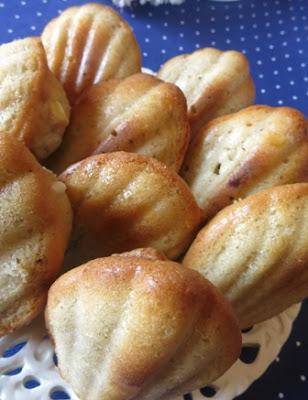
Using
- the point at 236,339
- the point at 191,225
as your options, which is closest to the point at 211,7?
the point at 191,225

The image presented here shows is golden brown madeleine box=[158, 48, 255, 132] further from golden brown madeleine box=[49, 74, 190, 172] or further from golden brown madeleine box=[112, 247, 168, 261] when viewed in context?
golden brown madeleine box=[112, 247, 168, 261]

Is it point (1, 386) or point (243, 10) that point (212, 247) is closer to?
point (1, 386)

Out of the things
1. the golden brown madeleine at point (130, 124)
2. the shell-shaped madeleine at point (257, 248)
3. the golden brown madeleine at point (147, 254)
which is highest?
the golden brown madeleine at point (130, 124)

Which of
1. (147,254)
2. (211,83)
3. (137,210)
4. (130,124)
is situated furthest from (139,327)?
(211,83)

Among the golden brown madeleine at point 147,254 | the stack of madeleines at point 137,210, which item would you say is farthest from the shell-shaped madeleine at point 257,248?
the golden brown madeleine at point 147,254

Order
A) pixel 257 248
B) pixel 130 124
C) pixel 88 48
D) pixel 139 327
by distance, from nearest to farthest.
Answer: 1. pixel 139 327
2. pixel 257 248
3. pixel 130 124
4. pixel 88 48

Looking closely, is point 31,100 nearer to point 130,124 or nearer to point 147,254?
point 130,124

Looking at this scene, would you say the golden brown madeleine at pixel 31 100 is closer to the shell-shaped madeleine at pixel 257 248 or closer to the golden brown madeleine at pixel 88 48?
the golden brown madeleine at pixel 88 48
